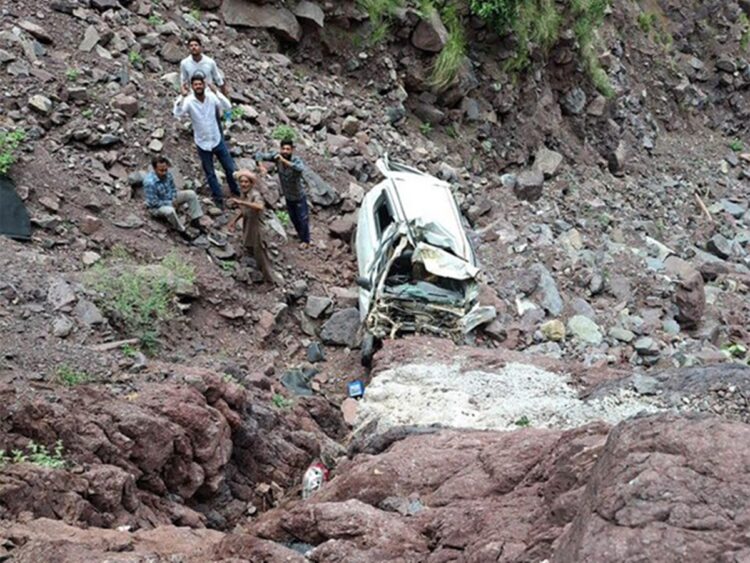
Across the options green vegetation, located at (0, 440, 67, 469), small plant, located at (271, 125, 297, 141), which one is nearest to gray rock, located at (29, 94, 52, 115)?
small plant, located at (271, 125, 297, 141)

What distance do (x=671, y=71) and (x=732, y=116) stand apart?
7.63 feet

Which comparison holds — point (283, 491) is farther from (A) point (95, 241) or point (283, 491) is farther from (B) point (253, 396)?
(A) point (95, 241)

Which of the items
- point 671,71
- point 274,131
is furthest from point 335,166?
point 671,71

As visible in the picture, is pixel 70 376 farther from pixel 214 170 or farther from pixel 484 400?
pixel 214 170

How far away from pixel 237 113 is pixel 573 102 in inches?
334

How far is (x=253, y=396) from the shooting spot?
7652 mm

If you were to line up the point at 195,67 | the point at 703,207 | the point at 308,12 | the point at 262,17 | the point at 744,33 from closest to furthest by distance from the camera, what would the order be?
the point at 195,67
the point at 262,17
the point at 308,12
the point at 703,207
the point at 744,33

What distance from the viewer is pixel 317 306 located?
34.6 ft

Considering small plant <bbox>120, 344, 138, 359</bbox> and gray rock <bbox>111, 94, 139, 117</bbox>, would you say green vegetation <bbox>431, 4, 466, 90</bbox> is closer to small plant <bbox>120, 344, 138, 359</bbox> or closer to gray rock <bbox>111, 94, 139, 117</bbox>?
gray rock <bbox>111, 94, 139, 117</bbox>

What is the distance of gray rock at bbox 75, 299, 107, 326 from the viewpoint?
25.9ft

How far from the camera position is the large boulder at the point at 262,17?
13.8 m

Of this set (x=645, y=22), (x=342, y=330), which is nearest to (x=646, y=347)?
(x=342, y=330)

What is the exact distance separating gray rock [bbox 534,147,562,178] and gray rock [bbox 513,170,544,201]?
532 mm

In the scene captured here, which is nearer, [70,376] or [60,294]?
[70,376]
